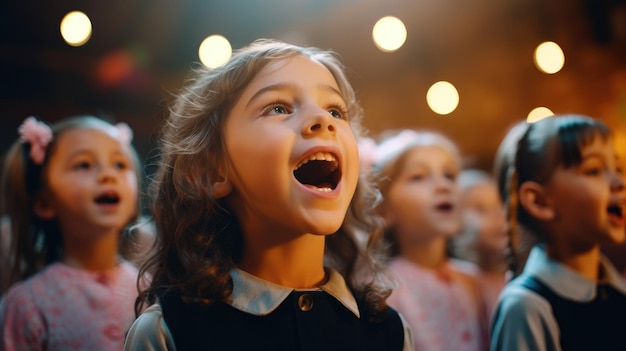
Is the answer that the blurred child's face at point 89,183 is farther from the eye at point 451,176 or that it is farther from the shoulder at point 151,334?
the eye at point 451,176

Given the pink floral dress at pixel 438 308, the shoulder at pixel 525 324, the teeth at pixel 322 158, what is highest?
the teeth at pixel 322 158

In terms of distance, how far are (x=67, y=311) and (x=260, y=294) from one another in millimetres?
790

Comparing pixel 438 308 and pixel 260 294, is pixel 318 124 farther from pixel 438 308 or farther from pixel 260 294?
pixel 438 308

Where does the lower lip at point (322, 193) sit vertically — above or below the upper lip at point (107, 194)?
above

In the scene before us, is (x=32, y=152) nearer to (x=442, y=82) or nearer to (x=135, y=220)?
(x=135, y=220)

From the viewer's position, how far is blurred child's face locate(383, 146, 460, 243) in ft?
7.55

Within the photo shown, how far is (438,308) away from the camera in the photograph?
7.45 feet

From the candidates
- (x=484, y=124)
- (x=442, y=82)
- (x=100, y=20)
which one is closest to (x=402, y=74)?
(x=442, y=82)

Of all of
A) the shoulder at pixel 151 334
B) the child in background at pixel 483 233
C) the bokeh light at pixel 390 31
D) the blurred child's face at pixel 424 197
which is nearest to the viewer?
the shoulder at pixel 151 334

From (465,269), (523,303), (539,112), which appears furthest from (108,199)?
(539,112)

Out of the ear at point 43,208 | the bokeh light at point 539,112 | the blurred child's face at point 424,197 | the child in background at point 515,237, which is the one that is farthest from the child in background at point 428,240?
the bokeh light at point 539,112

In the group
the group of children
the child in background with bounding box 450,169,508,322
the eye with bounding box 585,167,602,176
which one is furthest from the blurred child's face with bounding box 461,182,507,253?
the eye with bounding box 585,167,602,176

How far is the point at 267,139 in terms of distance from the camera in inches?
47.3

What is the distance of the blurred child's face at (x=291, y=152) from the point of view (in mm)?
1188
